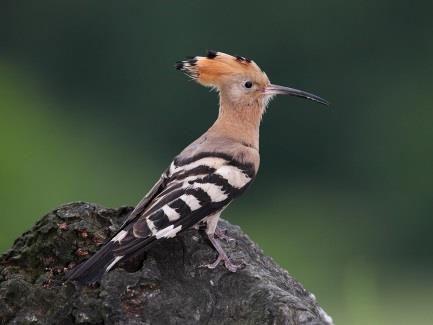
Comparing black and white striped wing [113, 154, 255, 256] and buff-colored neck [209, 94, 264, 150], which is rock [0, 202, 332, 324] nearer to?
black and white striped wing [113, 154, 255, 256]

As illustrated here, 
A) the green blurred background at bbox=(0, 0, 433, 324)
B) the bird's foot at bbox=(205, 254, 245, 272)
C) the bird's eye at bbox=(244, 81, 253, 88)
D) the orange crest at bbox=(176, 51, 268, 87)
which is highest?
the orange crest at bbox=(176, 51, 268, 87)

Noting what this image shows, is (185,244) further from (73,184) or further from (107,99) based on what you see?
(107,99)

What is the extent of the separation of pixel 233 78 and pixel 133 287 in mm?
1045

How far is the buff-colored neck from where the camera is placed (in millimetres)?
3725

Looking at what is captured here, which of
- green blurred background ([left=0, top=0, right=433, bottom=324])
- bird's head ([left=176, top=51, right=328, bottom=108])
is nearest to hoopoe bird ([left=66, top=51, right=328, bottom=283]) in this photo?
bird's head ([left=176, top=51, right=328, bottom=108])

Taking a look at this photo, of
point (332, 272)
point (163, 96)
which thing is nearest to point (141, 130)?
point (163, 96)

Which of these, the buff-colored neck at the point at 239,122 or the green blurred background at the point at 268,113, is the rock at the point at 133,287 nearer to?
the buff-colored neck at the point at 239,122

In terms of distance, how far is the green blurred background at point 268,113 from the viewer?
9.46 m

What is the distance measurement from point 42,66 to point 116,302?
9.92 m

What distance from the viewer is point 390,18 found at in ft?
44.2

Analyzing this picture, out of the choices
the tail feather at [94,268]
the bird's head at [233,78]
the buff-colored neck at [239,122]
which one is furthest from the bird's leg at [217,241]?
the bird's head at [233,78]

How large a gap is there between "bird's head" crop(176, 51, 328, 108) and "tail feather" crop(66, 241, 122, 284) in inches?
36.7

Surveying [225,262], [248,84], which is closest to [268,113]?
[248,84]

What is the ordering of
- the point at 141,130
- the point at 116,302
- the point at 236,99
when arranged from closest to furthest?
1. the point at 116,302
2. the point at 236,99
3. the point at 141,130
